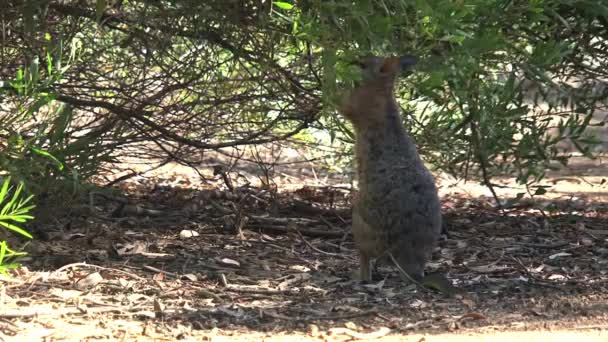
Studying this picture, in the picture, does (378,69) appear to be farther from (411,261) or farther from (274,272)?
(274,272)

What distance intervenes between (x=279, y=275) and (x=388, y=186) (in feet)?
2.90

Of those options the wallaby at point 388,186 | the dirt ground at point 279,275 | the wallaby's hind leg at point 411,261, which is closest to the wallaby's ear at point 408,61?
the wallaby at point 388,186

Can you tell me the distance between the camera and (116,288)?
216 inches

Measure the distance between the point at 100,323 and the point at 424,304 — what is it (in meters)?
1.78

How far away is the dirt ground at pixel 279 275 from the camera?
4.86 m

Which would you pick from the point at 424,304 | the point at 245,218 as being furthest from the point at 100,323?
the point at 245,218

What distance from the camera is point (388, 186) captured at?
6.03 metres

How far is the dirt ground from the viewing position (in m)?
4.86

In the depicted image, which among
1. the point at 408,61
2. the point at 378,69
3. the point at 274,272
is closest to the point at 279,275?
the point at 274,272

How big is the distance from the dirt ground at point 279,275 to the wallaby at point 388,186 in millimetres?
235

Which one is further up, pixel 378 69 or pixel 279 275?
pixel 378 69

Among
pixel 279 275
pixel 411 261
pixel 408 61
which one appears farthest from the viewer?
pixel 279 275

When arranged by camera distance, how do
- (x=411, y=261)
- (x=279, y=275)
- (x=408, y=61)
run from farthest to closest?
(x=279, y=275)
(x=411, y=261)
(x=408, y=61)

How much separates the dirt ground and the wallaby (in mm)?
235
